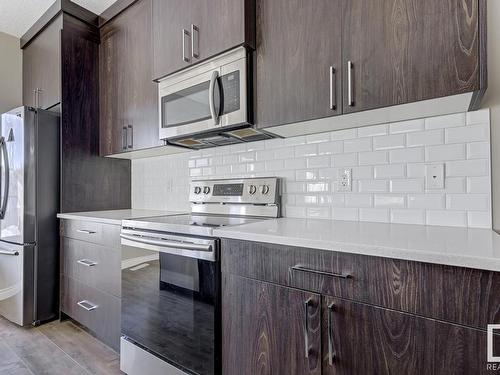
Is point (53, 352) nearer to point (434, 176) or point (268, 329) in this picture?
point (268, 329)

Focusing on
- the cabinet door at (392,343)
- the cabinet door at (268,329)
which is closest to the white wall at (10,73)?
the cabinet door at (268,329)

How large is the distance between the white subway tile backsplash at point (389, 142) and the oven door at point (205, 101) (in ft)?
2.24

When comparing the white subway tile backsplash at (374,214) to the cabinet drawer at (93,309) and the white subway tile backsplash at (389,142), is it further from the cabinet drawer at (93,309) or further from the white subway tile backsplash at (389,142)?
the cabinet drawer at (93,309)

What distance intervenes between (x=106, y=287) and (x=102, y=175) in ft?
3.76

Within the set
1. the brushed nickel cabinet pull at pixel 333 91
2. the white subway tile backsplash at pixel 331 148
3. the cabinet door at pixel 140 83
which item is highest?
the cabinet door at pixel 140 83

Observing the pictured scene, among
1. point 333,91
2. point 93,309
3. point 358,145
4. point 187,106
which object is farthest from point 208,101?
point 93,309

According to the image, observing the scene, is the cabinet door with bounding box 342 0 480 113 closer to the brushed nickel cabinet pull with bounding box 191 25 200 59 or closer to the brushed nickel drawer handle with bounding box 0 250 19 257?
the brushed nickel cabinet pull with bounding box 191 25 200 59

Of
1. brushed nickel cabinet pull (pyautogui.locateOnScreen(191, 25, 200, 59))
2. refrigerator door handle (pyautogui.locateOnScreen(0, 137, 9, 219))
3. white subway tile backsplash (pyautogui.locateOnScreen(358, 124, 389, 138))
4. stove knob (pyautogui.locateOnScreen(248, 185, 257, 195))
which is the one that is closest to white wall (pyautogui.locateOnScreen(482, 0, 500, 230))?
white subway tile backsplash (pyautogui.locateOnScreen(358, 124, 389, 138))

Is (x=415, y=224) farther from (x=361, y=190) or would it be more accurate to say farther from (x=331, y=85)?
(x=331, y=85)

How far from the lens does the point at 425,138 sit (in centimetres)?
136

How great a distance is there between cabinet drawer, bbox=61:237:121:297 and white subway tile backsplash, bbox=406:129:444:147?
180 cm

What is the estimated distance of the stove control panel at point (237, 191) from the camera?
179 cm

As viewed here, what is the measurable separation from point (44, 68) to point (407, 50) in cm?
297

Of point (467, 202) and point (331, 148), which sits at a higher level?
point (331, 148)
